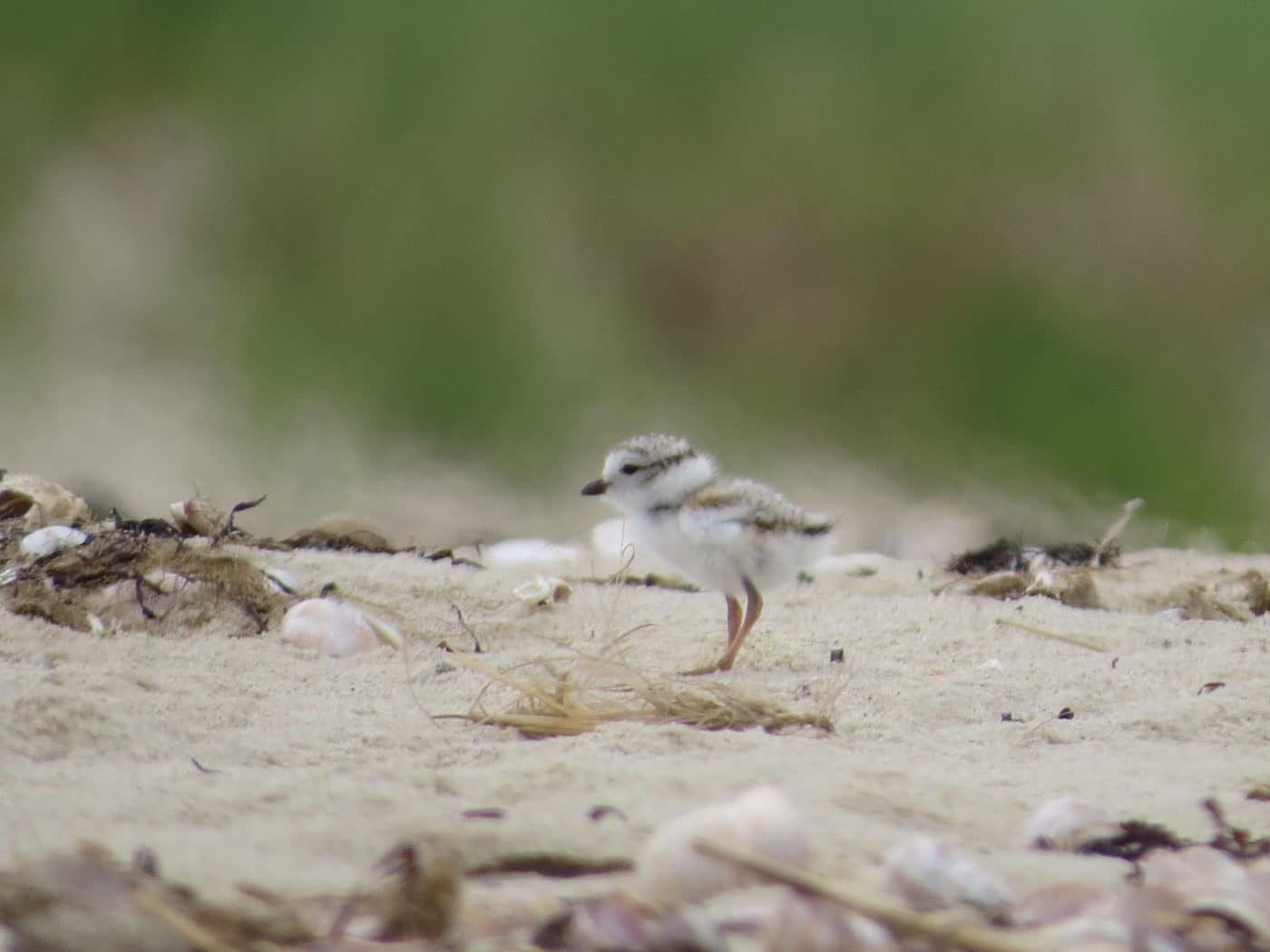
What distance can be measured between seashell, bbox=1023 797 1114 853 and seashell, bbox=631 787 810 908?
403 millimetres

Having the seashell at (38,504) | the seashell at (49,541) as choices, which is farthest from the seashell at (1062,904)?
the seashell at (38,504)

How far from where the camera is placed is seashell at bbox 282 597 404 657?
2406 millimetres

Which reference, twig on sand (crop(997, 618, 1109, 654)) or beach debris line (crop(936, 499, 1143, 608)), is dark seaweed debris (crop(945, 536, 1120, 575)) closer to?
beach debris line (crop(936, 499, 1143, 608))

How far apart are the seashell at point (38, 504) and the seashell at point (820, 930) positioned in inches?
95.8

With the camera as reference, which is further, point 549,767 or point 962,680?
point 962,680

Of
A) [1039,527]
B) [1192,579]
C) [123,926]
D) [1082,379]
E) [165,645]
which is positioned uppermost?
[1082,379]

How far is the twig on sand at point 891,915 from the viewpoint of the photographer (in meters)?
0.85

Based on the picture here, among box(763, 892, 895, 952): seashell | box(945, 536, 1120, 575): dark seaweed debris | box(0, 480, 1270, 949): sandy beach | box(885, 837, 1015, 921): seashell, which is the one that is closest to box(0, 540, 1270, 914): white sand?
box(0, 480, 1270, 949): sandy beach

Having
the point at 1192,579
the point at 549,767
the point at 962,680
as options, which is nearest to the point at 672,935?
the point at 549,767

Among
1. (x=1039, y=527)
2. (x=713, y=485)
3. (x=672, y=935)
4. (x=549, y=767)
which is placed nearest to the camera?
(x=672, y=935)

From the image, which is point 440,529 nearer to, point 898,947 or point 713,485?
point 713,485

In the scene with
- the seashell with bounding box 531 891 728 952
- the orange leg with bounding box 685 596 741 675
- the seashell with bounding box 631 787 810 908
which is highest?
the orange leg with bounding box 685 596 741 675

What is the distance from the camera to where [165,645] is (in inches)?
92.1

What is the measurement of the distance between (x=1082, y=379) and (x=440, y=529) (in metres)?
1.89
